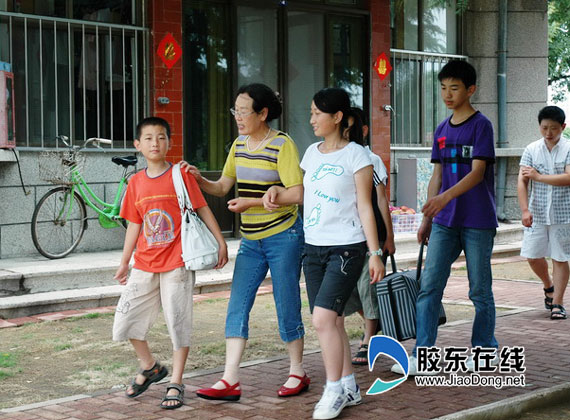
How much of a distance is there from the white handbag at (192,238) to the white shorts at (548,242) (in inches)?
163

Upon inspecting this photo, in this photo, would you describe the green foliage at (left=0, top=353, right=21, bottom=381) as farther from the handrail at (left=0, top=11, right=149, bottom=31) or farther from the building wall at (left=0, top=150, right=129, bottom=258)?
the handrail at (left=0, top=11, right=149, bottom=31)

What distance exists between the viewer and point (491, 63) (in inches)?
635

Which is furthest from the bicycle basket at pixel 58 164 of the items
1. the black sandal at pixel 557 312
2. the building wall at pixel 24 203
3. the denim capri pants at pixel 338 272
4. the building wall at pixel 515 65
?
the building wall at pixel 515 65

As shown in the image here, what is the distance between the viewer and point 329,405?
16.9 feet

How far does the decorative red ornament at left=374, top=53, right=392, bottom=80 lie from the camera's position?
1457cm

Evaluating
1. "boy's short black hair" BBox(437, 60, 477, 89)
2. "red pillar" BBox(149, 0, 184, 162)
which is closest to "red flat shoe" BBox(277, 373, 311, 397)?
"boy's short black hair" BBox(437, 60, 477, 89)

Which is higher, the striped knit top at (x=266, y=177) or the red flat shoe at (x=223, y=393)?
the striped knit top at (x=266, y=177)

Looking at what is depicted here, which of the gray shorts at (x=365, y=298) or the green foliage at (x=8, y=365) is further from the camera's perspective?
the green foliage at (x=8, y=365)

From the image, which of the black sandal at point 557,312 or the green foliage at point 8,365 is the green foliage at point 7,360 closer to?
the green foliage at point 8,365

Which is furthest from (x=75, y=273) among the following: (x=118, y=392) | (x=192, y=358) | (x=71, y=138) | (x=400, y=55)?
(x=400, y=55)

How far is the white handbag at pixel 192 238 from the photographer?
550 cm

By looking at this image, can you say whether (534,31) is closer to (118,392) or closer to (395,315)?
(395,315)

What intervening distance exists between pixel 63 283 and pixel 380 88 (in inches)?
271

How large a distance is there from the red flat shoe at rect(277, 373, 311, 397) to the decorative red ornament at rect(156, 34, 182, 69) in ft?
22.2
